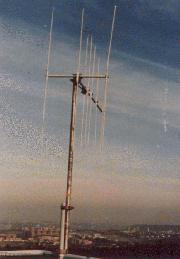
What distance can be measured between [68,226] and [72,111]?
149 cm

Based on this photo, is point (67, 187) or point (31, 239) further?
point (31, 239)

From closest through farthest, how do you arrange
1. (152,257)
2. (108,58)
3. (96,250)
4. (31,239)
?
(108,58), (31,239), (96,250), (152,257)

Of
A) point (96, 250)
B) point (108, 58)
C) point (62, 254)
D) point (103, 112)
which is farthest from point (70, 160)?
point (96, 250)

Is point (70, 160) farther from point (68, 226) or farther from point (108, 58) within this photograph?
point (108, 58)

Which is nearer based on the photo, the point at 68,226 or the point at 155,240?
the point at 68,226

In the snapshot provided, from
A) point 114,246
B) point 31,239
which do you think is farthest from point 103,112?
point 114,246

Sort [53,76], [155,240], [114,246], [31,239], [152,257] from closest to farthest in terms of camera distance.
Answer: [53,76] → [31,239] → [114,246] → [152,257] → [155,240]

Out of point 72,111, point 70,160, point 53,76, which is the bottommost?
point 70,160

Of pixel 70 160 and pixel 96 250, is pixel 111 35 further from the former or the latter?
pixel 96 250

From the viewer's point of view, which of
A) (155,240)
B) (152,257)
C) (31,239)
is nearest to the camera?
(31,239)

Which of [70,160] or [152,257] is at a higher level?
[70,160]

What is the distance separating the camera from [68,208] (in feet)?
17.2

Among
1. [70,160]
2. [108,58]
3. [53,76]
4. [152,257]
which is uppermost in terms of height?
[108,58]

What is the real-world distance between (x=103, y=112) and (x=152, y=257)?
11242cm
